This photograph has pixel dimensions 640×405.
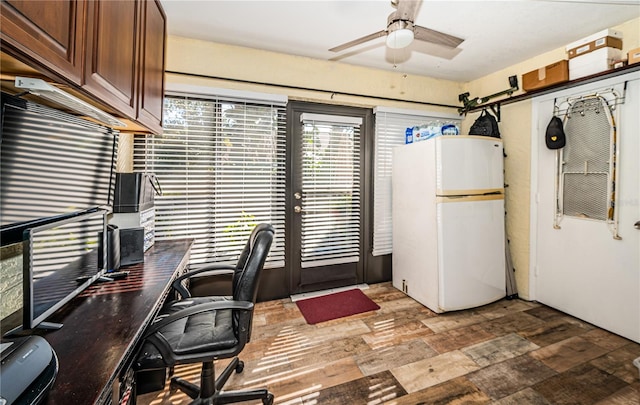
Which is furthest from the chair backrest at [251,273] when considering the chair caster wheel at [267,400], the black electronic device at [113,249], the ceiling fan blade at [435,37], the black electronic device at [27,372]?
the ceiling fan blade at [435,37]

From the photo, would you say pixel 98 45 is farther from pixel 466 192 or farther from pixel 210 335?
pixel 466 192

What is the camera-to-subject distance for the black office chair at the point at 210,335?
1.20 m

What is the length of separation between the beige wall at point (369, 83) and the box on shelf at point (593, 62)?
0.93 feet

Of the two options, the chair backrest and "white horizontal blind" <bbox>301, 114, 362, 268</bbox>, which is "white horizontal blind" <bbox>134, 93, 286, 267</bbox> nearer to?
"white horizontal blind" <bbox>301, 114, 362, 268</bbox>

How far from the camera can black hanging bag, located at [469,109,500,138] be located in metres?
3.04

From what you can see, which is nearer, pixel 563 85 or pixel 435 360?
pixel 435 360

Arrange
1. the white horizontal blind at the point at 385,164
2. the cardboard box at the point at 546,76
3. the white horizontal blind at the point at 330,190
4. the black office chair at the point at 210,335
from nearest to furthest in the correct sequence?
the black office chair at the point at 210,335 < the cardboard box at the point at 546,76 < the white horizontal blind at the point at 330,190 < the white horizontal blind at the point at 385,164

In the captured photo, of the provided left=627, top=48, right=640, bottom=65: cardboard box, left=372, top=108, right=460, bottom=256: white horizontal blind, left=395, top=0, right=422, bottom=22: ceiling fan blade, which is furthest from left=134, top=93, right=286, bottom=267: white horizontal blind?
left=627, top=48, right=640, bottom=65: cardboard box

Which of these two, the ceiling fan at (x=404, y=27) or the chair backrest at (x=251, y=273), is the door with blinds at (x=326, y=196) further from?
the chair backrest at (x=251, y=273)

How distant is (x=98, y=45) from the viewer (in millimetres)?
1099

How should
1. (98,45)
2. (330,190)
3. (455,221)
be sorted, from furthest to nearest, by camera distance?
(330,190) < (455,221) < (98,45)

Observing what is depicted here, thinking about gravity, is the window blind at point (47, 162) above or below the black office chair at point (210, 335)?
above

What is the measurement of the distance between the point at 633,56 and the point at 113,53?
3479 millimetres

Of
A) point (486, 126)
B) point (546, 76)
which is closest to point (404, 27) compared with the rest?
point (546, 76)
